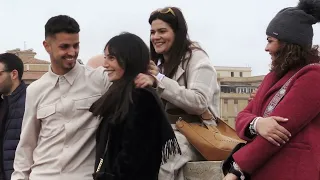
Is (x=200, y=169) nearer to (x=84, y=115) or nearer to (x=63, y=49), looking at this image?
(x=84, y=115)

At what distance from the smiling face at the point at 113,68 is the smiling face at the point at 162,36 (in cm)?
66

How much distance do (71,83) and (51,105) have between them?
193mm

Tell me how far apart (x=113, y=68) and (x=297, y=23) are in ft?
3.64

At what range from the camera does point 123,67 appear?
346 cm

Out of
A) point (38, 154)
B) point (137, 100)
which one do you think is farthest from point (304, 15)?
point (38, 154)

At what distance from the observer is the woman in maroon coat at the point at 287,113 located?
9.50 ft

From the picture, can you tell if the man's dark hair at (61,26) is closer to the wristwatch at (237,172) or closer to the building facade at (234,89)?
the wristwatch at (237,172)

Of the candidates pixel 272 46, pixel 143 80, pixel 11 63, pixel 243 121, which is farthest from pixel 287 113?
pixel 11 63

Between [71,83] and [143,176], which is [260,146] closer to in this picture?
[143,176]

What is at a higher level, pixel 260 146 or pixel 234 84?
pixel 260 146

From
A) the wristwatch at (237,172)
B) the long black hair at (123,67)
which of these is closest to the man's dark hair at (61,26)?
the long black hair at (123,67)

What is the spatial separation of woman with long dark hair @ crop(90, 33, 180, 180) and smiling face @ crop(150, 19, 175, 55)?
1.90 ft

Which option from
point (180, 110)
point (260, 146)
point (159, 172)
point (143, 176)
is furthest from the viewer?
point (180, 110)

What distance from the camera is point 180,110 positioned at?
398 cm
